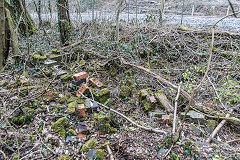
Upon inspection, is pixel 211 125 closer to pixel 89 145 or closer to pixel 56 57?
pixel 89 145

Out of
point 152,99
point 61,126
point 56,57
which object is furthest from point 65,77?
point 152,99

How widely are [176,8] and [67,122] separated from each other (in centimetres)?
1230

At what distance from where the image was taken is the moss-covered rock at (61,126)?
2.32 m

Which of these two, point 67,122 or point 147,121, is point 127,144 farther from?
point 67,122

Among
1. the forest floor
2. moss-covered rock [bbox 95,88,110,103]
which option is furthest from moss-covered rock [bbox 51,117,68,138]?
moss-covered rock [bbox 95,88,110,103]

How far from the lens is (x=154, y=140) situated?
7.86 ft

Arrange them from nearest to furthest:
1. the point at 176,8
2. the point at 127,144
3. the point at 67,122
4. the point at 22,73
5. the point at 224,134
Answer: the point at 127,144, the point at 67,122, the point at 224,134, the point at 22,73, the point at 176,8

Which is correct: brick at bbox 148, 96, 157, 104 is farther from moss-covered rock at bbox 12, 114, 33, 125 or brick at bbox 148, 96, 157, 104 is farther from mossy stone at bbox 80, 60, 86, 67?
moss-covered rock at bbox 12, 114, 33, 125

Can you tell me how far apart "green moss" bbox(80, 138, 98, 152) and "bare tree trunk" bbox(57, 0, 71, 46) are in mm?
3375

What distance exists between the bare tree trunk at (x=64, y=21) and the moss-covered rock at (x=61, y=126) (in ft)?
9.70

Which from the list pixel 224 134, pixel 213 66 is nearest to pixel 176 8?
pixel 213 66

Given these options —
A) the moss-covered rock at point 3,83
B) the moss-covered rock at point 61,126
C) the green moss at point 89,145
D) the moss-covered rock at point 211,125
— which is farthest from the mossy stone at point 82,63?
the moss-covered rock at point 211,125

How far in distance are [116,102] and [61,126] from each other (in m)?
1.25

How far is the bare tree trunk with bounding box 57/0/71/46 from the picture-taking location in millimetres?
4840
